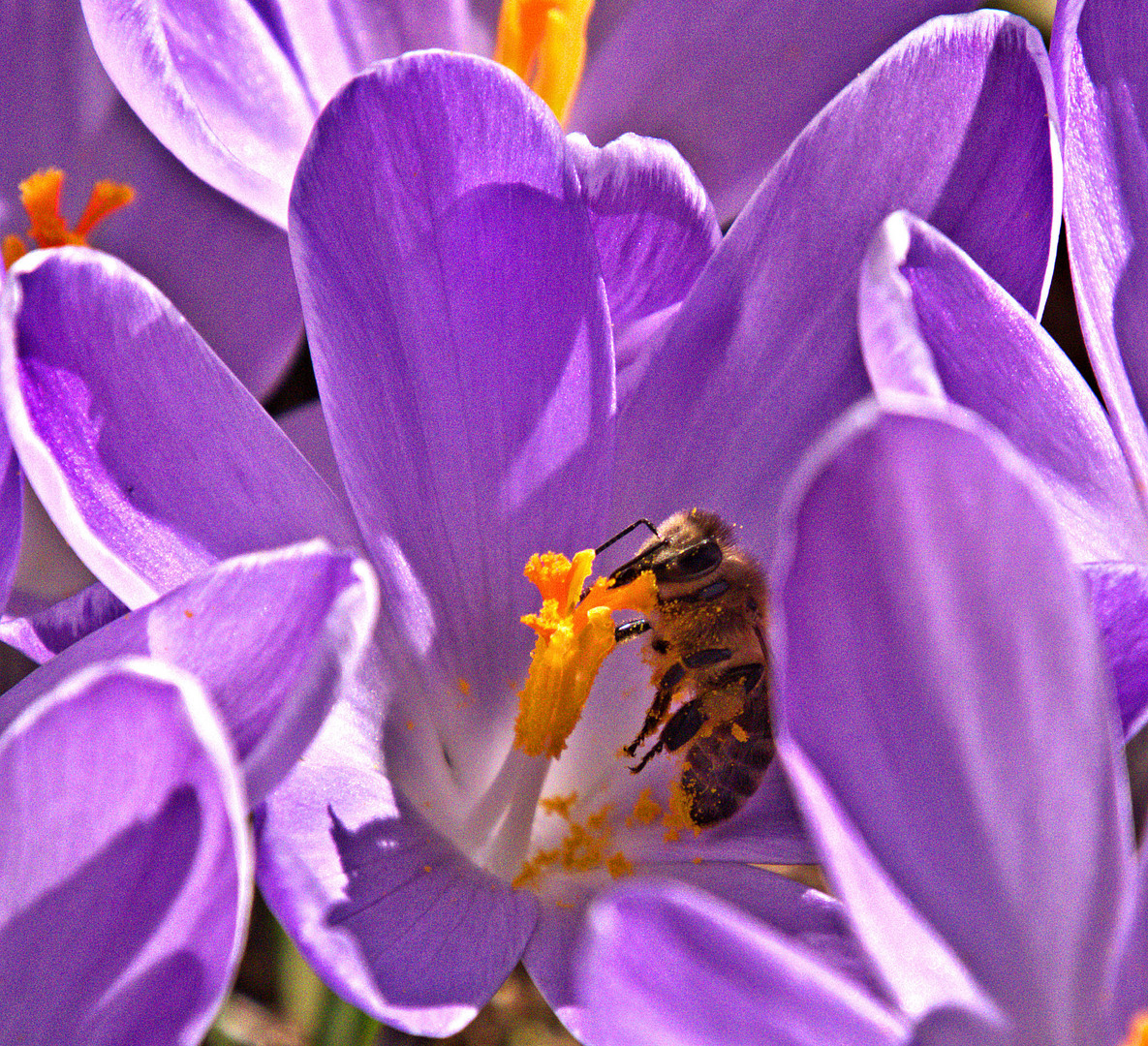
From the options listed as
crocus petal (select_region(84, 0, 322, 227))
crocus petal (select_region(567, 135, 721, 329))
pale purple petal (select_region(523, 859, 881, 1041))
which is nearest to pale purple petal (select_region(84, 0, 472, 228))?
crocus petal (select_region(84, 0, 322, 227))

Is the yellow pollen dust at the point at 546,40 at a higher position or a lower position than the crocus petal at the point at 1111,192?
higher

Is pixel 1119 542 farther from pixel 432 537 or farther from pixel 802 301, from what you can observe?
pixel 432 537

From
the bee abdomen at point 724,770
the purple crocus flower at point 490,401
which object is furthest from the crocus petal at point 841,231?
the bee abdomen at point 724,770

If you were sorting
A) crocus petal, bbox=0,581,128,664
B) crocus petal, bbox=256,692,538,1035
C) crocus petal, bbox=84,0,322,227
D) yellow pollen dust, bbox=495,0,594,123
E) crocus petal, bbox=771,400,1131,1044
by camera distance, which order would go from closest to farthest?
crocus petal, bbox=771,400,1131,1044, crocus petal, bbox=256,692,538,1035, crocus petal, bbox=0,581,128,664, crocus petal, bbox=84,0,322,227, yellow pollen dust, bbox=495,0,594,123

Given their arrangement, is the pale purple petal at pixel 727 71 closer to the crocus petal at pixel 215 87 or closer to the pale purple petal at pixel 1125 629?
the crocus petal at pixel 215 87

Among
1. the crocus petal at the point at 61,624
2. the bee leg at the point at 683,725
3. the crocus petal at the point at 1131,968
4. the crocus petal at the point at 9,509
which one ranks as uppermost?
the crocus petal at the point at 9,509

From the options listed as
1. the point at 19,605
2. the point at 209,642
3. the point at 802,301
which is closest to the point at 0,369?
the point at 209,642

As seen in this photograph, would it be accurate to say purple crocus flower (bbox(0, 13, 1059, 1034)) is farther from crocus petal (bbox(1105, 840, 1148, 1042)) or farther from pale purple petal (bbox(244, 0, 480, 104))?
pale purple petal (bbox(244, 0, 480, 104))
